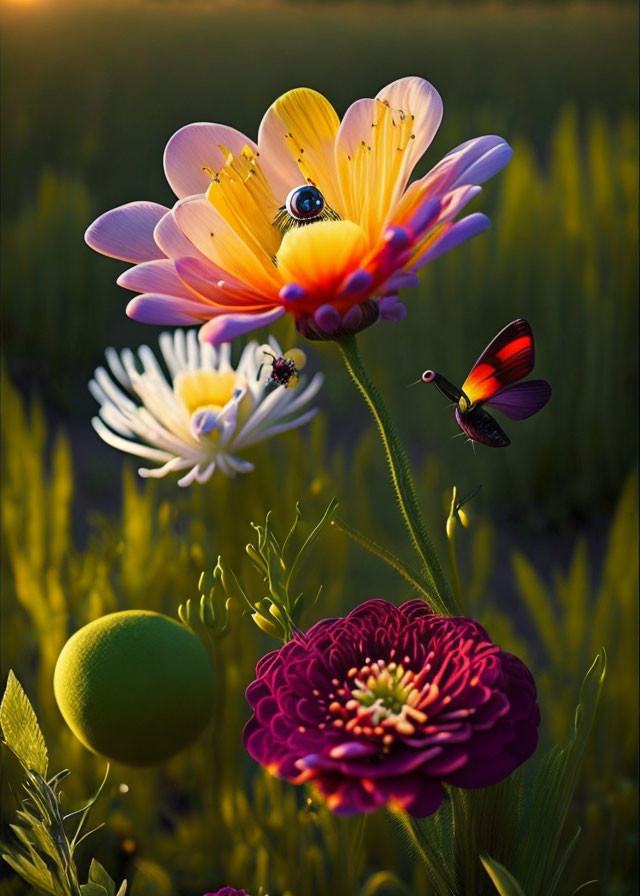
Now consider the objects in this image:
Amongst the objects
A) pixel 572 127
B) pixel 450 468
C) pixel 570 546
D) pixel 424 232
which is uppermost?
pixel 572 127

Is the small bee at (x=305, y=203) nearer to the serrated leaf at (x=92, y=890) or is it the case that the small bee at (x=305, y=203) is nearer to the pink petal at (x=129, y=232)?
the pink petal at (x=129, y=232)

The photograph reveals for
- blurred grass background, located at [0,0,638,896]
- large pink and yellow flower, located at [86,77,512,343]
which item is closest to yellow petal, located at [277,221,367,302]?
large pink and yellow flower, located at [86,77,512,343]

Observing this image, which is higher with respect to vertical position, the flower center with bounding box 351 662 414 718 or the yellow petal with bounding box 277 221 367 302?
the yellow petal with bounding box 277 221 367 302

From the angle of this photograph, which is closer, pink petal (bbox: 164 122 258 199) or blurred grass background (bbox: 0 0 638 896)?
pink petal (bbox: 164 122 258 199)

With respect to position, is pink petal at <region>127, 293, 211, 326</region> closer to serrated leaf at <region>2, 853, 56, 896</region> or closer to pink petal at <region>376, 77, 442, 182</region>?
pink petal at <region>376, 77, 442, 182</region>

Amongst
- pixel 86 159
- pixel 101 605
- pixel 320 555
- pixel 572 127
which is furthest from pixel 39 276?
pixel 101 605

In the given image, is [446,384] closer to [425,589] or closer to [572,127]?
[425,589]

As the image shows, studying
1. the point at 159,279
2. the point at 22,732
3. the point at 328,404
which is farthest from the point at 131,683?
the point at 328,404
